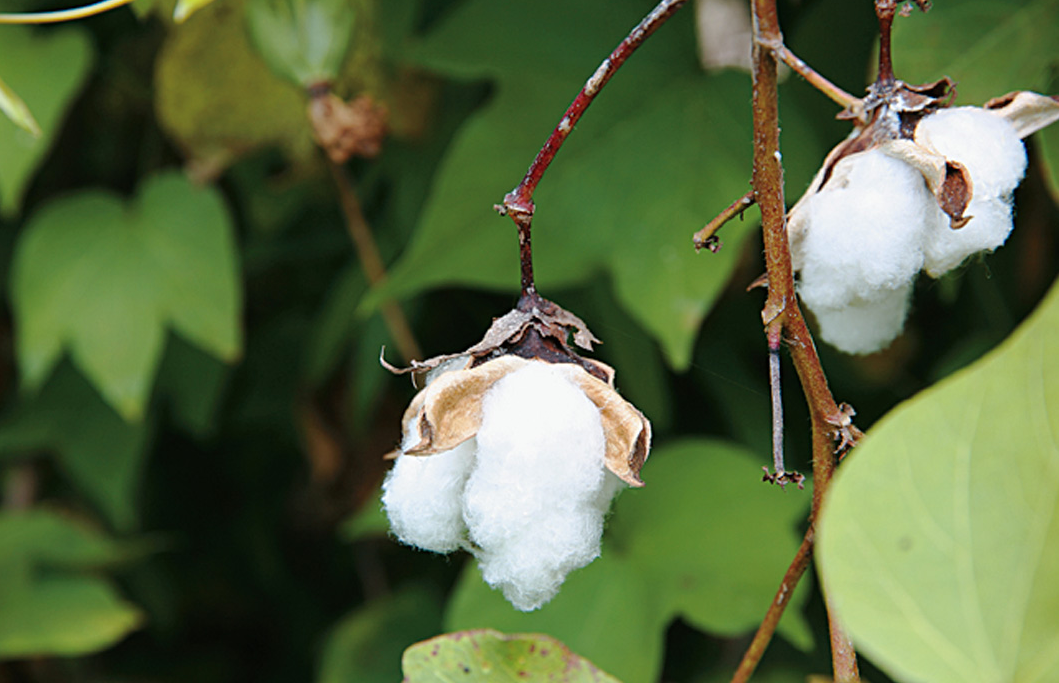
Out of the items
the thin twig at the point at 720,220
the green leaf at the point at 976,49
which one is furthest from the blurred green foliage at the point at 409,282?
the thin twig at the point at 720,220

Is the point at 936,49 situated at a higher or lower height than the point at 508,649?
higher

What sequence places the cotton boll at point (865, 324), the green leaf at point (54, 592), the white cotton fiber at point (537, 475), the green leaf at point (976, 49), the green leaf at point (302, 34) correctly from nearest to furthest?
the white cotton fiber at point (537, 475) → the cotton boll at point (865, 324) → the green leaf at point (976, 49) → the green leaf at point (302, 34) → the green leaf at point (54, 592)

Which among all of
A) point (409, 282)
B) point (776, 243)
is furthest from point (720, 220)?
point (409, 282)

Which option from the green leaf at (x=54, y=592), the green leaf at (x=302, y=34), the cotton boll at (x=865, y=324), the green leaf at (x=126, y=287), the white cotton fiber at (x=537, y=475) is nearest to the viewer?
the white cotton fiber at (x=537, y=475)

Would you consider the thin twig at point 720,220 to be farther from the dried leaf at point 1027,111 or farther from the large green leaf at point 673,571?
the large green leaf at point 673,571

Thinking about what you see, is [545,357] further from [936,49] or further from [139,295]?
[139,295]

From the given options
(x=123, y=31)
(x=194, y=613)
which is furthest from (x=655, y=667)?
(x=194, y=613)

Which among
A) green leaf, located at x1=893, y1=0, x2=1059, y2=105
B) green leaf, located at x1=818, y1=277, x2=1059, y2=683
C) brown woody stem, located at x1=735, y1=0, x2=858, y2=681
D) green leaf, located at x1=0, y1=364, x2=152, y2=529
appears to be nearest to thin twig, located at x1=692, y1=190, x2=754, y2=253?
brown woody stem, located at x1=735, y1=0, x2=858, y2=681

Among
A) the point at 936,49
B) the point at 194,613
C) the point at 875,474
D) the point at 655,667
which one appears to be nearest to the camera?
the point at 875,474

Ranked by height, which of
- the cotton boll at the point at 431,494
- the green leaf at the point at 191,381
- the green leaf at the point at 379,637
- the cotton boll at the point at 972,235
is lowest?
the green leaf at the point at 379,637

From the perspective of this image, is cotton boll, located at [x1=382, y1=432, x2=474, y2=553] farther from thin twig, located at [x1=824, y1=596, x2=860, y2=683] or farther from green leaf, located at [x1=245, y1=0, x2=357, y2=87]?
green leaf, located at [x1=245, y1=0, x2=357, y2=87]
